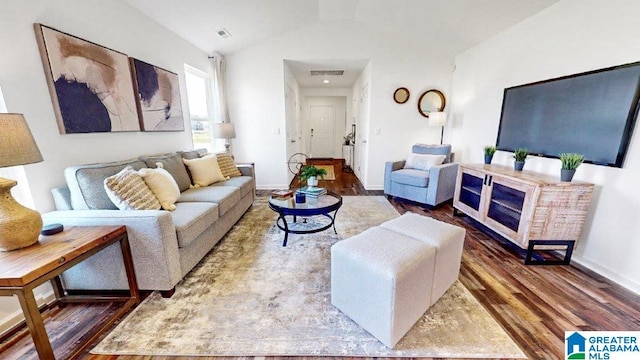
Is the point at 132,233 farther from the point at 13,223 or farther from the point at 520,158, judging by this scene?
the point at 520,158

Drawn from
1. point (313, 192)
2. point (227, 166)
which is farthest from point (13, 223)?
point (227, 166)

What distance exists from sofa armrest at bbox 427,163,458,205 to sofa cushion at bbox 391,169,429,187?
0.09 m

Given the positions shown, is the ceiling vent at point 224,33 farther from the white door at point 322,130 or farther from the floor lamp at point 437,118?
the white door at point 322,130

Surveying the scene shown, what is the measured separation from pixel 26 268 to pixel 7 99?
3.72ft

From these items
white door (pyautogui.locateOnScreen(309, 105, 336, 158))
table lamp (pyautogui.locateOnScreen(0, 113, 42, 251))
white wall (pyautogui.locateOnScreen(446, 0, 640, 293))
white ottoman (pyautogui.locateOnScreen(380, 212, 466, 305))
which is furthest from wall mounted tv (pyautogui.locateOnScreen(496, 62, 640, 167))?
white door (pyautogui.locateOnScreen(309, 105, 336, 158))

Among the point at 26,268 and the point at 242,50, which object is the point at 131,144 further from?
the point at 242,50

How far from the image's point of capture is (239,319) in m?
1.51

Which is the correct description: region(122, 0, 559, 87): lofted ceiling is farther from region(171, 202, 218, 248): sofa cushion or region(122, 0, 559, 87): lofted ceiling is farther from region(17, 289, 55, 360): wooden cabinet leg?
region(17, 289, 55, 360): wooden cabinet leg

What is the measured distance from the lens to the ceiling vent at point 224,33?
3373 mm

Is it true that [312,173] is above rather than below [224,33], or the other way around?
below

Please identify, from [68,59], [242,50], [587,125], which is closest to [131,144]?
[68,59]

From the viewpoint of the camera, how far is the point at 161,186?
2.11 m

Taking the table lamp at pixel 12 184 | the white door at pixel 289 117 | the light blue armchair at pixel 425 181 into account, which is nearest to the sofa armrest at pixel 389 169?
the light blue armchair at pixel 425 181

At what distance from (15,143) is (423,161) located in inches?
157
